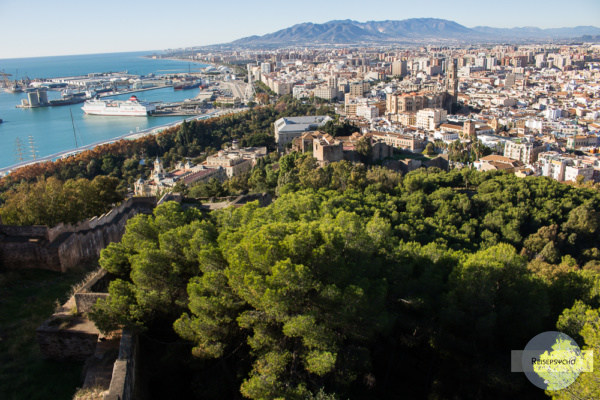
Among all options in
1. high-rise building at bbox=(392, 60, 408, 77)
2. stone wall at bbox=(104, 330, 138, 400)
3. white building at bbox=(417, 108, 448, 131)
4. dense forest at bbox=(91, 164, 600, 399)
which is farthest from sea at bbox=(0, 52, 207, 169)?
high-rise building at bbox=(392, 60, 408, 77)

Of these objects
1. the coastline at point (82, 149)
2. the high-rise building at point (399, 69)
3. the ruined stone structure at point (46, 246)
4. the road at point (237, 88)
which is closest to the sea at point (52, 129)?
the coastline at point (82, 149)

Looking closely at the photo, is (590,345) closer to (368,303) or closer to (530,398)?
(530,398)

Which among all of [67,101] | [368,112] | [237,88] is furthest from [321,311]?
[237,88]

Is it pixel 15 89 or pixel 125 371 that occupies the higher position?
pixel 15 89

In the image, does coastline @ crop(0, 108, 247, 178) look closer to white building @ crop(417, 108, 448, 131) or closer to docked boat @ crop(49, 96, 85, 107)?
white building @ crop(417, 108, 448, 131)

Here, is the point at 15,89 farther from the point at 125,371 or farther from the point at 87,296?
the point at 125,371
